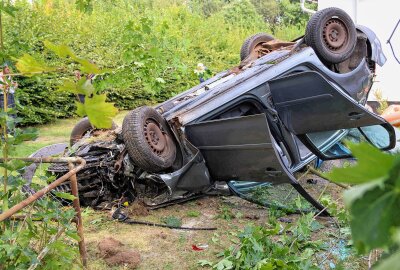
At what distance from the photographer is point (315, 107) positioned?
4918 millimetres

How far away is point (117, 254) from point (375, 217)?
3758mm

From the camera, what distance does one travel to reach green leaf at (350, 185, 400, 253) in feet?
1.39

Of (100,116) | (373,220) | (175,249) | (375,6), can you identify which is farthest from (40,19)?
(373,220)

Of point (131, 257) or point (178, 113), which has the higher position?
point (178, 113)

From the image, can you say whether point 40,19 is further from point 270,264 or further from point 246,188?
point 270,264

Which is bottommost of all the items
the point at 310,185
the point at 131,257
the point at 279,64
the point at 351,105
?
the point at 310,185

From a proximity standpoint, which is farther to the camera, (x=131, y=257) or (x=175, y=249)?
(x=175, y=249)

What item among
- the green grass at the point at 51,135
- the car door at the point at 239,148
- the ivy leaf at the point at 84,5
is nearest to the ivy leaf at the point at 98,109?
the ivy leaf at the point at 84,5

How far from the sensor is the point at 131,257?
3926 millimetres

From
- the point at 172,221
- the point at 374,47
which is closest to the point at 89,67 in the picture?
the point at 172,221

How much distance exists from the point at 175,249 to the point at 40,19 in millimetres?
9713

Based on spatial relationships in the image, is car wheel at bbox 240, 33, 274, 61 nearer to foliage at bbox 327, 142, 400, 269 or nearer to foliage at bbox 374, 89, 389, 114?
foliage at bbox 374, 89, 389, 114

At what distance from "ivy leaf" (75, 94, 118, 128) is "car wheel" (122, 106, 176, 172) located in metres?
3.51

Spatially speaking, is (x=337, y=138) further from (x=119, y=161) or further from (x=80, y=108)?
(x=80, y=108)
